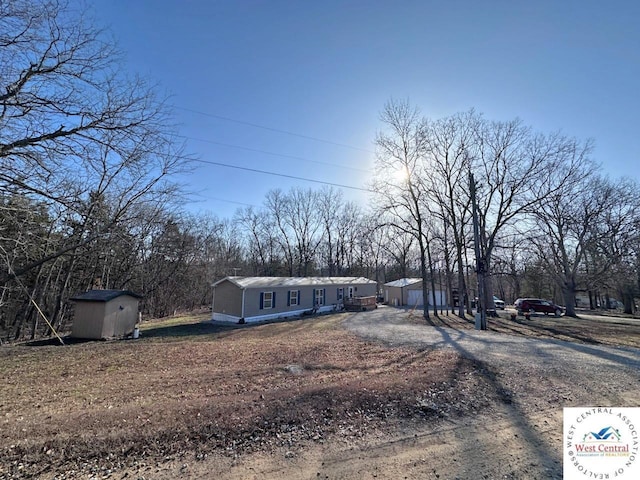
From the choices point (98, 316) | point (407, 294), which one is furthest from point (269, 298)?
point (407, 294)

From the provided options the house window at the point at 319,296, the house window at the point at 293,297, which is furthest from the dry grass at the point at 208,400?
the house window at the point at 319,296

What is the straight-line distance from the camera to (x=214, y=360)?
26.1 ft

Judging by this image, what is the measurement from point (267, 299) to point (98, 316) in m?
8.96

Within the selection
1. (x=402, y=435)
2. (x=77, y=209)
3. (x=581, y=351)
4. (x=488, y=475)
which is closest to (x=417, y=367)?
(x=402, y=435)

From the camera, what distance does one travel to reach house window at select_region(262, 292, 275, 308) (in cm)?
1927

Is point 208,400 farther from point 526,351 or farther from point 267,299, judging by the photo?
point 267,299

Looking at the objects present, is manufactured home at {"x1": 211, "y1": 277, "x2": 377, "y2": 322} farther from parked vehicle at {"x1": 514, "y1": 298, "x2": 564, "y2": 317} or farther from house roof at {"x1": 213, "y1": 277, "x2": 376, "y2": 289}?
parked vehicle at {"x1": 514, "y1": 298, "x2": 564, "y2": 317}

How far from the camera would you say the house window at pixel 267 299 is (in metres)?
19.3

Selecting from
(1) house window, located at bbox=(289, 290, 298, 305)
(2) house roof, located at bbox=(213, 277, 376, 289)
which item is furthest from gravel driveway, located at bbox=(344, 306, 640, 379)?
(1) house window, located at bbox=(289, 290, 298, 305)

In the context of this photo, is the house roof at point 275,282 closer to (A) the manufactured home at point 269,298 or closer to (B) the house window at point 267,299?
(A) the manufactured home at point 269,298

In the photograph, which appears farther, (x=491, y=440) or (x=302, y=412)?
(x=302, y=412)

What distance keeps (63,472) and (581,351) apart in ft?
39.6

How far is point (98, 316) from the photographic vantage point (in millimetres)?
13102

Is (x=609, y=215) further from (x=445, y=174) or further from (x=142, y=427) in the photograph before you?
(x=142, y=427)
